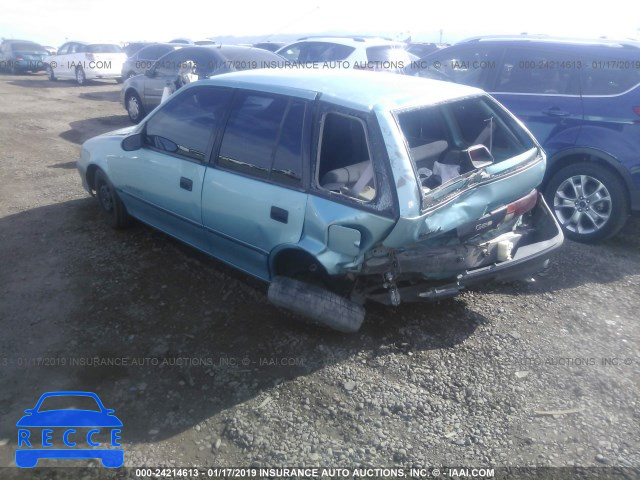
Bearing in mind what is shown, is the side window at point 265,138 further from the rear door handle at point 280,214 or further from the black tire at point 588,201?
the black tire at point 588,201

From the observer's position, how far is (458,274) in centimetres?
327

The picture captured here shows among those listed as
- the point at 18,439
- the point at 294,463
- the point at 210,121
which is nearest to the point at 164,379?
the point at 18,439

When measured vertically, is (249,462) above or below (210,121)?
below

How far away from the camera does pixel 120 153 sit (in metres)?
4.71

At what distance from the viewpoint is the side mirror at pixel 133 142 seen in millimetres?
4441

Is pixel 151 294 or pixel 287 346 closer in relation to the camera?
pixel 287 346

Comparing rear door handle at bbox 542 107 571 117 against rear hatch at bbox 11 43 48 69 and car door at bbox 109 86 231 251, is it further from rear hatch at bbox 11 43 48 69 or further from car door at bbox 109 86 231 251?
rear hatch at bbox 11 43 48 69

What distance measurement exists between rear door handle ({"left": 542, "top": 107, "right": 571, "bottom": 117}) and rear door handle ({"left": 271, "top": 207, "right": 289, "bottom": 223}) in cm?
335

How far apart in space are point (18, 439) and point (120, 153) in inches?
→ 108

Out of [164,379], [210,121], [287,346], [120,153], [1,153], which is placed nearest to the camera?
[164,379]

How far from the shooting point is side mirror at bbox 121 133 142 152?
14.6 ft

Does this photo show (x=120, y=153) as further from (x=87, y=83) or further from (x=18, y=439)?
(x=87, y=83)

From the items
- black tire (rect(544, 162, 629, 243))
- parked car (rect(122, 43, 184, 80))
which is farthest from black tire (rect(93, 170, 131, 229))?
parked car (rect(122, 43, 184, 80))

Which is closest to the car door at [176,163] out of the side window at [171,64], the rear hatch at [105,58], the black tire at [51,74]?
the side window at [171,64]
